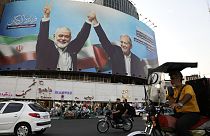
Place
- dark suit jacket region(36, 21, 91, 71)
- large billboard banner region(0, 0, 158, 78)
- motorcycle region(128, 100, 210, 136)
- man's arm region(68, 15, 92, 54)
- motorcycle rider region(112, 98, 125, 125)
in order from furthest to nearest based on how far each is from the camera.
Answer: man's arm region(68, 15, 92, 54) < large billboard banner region(0, 0, 158, 78) < dark suit jacket region(36, 21, 91, 71) < motorcycle rider region(112, 98, 125, 125) < motorcycle region(128, 100, 210, 136)

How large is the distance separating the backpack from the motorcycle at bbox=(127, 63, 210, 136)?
0.13 metres

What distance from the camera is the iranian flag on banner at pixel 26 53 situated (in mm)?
60344

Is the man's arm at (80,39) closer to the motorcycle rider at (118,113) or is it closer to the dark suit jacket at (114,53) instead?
the dark suit jacket at (114,53)

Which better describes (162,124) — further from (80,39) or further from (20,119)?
(80,39)

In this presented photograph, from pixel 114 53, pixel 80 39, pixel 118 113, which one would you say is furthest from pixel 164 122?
pixel 114 53

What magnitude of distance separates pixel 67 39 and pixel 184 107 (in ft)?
191

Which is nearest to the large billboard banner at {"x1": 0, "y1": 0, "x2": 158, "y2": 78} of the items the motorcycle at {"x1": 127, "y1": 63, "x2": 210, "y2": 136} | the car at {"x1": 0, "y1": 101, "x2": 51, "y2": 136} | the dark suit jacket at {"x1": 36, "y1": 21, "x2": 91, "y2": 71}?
the dark suit jacket at {"x1": 36, "y1": 21, "x2": 91, "y2": 71}

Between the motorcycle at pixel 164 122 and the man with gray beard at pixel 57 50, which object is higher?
the man with gray beard at pixel 57 50

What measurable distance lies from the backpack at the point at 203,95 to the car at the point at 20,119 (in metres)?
7.88

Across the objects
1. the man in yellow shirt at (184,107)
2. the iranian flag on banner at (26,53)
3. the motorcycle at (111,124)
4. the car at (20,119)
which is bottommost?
the motorcycle at (111,124)

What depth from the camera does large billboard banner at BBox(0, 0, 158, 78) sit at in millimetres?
60594

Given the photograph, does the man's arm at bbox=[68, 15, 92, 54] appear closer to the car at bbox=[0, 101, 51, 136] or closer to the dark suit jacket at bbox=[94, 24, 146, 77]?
the dark suit jacket at bbox=[94, 24, 146, 77]

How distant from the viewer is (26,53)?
60.2 metres

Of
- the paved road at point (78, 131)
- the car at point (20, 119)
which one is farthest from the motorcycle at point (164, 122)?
the paved road at point (78, 131)
